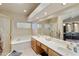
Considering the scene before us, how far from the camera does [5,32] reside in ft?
5.59

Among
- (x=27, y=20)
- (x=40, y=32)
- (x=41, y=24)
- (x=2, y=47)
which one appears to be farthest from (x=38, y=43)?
(x=2, y=47)

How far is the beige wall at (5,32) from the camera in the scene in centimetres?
164

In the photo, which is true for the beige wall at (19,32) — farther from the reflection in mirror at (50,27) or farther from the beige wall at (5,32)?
the reflection in mirror at (50,27)

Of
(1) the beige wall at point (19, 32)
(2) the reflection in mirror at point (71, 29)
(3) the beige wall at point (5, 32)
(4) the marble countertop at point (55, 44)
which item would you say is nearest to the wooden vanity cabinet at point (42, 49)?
(4) the marble countertop at point (55, 44)

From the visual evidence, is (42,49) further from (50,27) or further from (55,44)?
(50,27)

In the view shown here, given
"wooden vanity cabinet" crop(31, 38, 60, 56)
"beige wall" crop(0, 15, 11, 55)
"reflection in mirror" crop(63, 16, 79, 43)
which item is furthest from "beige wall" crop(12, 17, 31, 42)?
"reflection in mirror" crop(63, 16, 79, 43)

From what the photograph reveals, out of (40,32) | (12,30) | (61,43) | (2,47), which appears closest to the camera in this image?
(2,47)

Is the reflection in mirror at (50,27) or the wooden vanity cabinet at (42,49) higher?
the reflection in mirror at (50,27)

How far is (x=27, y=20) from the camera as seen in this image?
1.86 m

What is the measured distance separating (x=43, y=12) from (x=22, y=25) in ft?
3.30

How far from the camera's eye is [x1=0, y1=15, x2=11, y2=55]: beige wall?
64.7 inches

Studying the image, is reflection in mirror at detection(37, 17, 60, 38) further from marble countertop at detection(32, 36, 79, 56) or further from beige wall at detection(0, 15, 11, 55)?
beige wall at detection(0, 15, 11, 55)

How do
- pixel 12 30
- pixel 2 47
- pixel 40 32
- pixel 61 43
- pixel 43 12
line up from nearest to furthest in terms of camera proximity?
pixel 2 47
pixel 12 30
pixel 61 43
pixel 40 32
pixel 43 12

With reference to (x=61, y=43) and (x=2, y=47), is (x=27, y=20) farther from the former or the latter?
(x=61, y=43)
